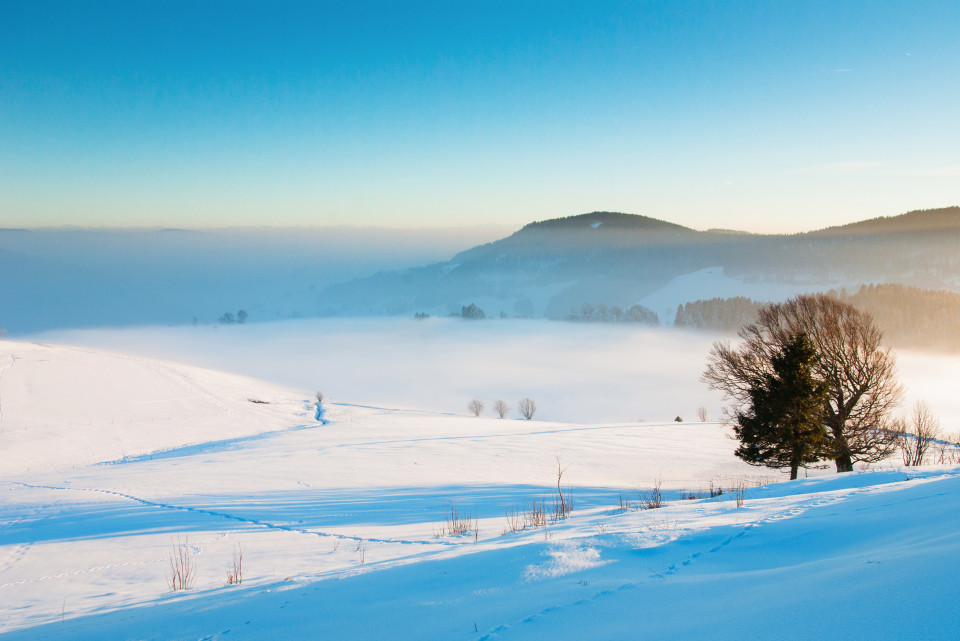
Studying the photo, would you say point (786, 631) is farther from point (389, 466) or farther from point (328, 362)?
point (328, 362)

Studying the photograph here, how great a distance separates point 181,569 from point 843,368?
23193 mm

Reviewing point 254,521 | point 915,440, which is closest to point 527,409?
point 915,440

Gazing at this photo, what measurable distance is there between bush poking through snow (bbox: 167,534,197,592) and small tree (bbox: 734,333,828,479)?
18.8 m

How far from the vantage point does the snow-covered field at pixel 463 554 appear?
313 cm

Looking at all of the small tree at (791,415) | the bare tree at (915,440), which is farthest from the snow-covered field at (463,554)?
the bare tree at (915,440)

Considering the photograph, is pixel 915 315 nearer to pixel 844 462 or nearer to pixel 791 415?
pixel 844 462

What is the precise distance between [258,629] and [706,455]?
2457cm

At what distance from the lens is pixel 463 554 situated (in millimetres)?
5445

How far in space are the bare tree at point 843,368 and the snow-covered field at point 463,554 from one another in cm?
376

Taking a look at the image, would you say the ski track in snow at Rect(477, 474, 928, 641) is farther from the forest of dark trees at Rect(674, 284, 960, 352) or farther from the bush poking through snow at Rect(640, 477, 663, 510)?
the forest of dark trees at Rect(674, 284, 960, 352)

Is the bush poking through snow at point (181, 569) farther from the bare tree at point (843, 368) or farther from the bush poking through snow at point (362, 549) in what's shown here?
the bare tree at point (843, 368)

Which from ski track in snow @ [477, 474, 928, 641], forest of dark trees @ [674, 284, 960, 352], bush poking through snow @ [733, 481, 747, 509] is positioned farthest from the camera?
forest of dark trees @ [674, 284, 960, 352]

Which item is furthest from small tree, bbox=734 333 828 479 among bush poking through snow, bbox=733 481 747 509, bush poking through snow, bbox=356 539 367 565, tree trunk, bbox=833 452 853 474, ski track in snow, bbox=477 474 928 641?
bush poking through snow, bbox=356 539 367 565

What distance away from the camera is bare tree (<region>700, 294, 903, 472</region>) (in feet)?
63.2
